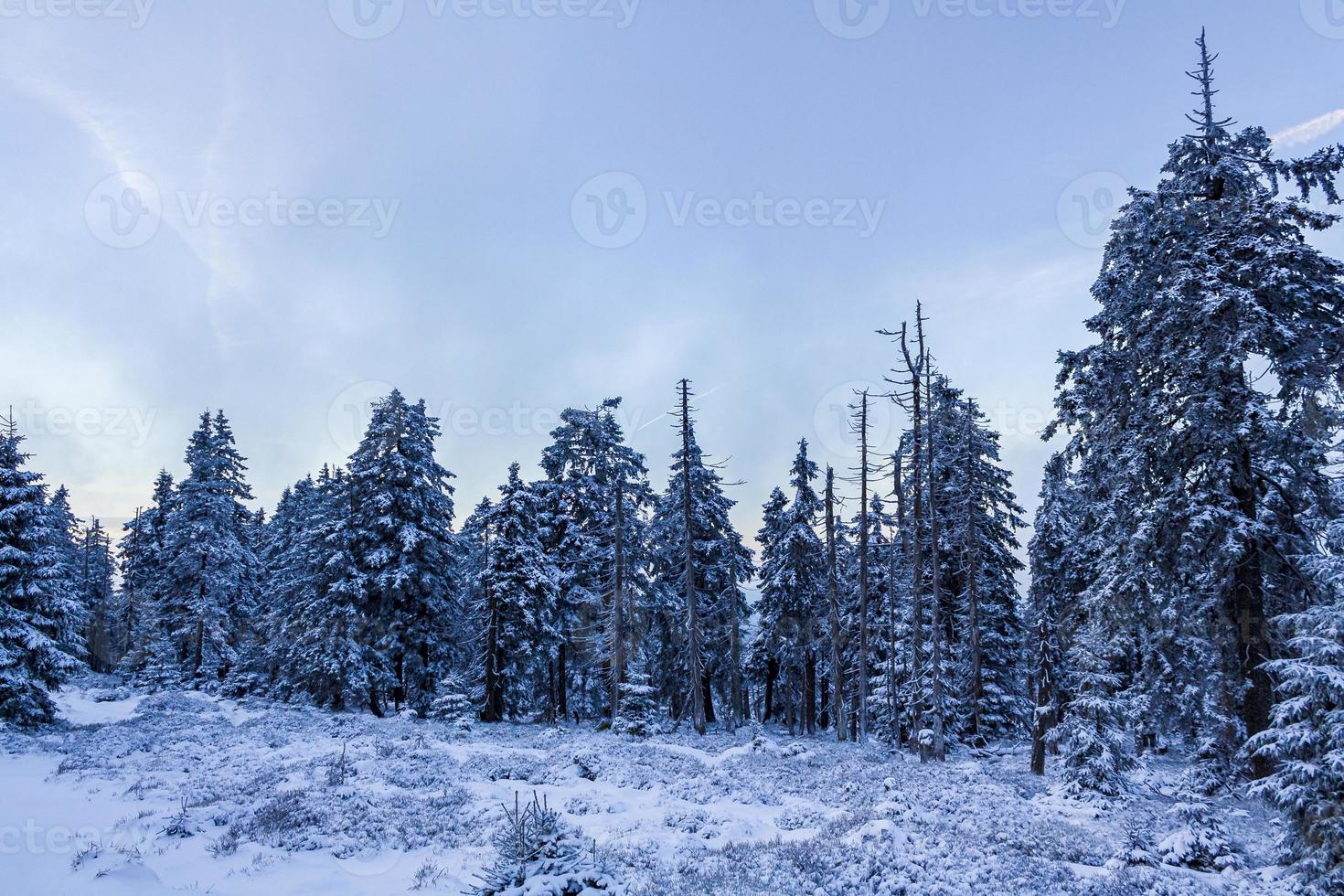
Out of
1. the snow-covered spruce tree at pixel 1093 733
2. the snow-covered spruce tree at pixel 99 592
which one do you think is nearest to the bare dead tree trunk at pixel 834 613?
the snow-covered spruce tree at pixel 1093 733

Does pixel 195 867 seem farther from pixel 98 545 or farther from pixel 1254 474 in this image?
pixel 98 545

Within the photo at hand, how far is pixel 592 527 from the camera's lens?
108ft

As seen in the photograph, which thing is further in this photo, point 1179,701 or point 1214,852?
point 1179,701

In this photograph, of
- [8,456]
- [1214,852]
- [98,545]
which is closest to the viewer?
[1214,852]

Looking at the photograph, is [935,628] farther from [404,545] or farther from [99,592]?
[99,592]

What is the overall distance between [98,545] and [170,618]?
137 feet

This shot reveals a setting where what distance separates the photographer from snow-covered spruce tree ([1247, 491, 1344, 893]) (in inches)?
301

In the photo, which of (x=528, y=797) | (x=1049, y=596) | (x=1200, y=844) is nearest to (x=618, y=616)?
(x=528, y=797)

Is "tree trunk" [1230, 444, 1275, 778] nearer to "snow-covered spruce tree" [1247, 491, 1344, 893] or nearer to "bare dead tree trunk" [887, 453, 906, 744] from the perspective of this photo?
"snow-covered spruce tree" [1247, 491, 1344, 893]

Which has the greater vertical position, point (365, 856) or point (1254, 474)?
point (1254, 474)

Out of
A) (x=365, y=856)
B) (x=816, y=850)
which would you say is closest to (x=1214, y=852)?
(x=816, y=850)

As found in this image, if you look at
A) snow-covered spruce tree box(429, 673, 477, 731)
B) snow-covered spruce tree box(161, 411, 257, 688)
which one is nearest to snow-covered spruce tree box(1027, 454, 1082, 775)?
snow-covered spruce tree box(429, 673, 477, 731)

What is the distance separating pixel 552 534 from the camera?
109 ft

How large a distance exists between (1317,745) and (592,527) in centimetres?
2763
